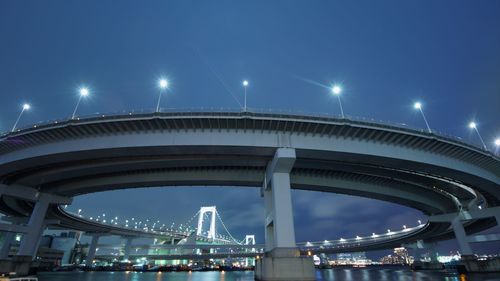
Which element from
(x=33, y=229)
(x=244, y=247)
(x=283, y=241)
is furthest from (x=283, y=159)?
(x=244, y=247)

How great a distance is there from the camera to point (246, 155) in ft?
107

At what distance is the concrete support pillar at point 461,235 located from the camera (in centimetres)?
5499

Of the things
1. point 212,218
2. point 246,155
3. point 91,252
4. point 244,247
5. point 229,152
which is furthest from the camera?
point 212,218

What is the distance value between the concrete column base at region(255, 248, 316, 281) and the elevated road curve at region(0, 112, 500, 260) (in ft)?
30.6

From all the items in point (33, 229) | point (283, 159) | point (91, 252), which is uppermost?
point (91, 252)

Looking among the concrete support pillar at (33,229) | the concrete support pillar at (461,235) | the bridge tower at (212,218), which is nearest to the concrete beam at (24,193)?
the concrete support pillar at (33,229)

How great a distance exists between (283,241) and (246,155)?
1067 centimetres

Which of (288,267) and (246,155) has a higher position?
(246,155)

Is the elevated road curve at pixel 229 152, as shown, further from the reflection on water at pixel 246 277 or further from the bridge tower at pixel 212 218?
the bridge tower at pixel 212 218

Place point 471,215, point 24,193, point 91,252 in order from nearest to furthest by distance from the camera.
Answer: point 24,193 → point 471,215 → point 91,252

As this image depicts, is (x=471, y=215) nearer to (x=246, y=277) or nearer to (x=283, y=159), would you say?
(x=246, y=277)

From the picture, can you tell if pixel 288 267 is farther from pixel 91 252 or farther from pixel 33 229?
pixel 91 252

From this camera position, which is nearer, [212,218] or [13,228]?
[13,228]

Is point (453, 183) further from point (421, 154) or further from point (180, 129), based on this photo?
point (180, 129)
